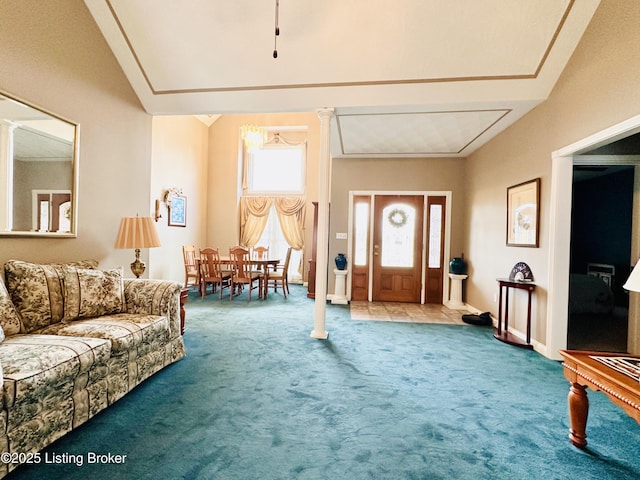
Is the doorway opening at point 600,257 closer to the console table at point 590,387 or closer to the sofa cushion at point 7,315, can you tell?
the console table at point 590,387

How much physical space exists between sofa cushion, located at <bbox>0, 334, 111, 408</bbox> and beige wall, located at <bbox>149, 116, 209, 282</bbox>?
4.00 meters

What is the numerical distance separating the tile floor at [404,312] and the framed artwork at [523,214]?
4.75ft

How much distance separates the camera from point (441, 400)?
2.21m

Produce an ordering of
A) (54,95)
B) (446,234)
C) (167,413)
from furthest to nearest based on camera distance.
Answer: (446,234) < (54,95) < (167,413)

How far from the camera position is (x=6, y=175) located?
2.28 meters

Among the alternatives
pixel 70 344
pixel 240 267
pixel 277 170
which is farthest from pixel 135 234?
pixel 277 170

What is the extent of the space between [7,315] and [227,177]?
6.01 meters

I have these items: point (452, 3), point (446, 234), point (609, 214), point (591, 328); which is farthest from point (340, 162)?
point (609, 214)

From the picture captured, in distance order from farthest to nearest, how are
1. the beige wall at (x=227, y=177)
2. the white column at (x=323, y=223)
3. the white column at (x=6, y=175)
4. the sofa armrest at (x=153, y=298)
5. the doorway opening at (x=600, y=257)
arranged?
the beige wall at (x=227, y=177) < the doorway opening at (x=600, y=257) < the white column at (x=323, y=223) < the sofa armrest at (x=153, y=298) < the white column at (x=6, y=175)

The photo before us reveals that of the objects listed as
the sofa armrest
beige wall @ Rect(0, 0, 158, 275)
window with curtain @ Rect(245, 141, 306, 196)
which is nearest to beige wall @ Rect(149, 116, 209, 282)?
window with curtain @ Rect(245, 141, 306, 196)

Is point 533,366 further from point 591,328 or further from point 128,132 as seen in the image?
point 128,132

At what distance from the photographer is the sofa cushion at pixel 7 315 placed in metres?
1.95

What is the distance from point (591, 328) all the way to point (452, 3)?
4221mm

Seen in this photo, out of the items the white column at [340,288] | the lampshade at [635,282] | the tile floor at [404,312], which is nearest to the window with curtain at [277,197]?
the white column at [340,288]
